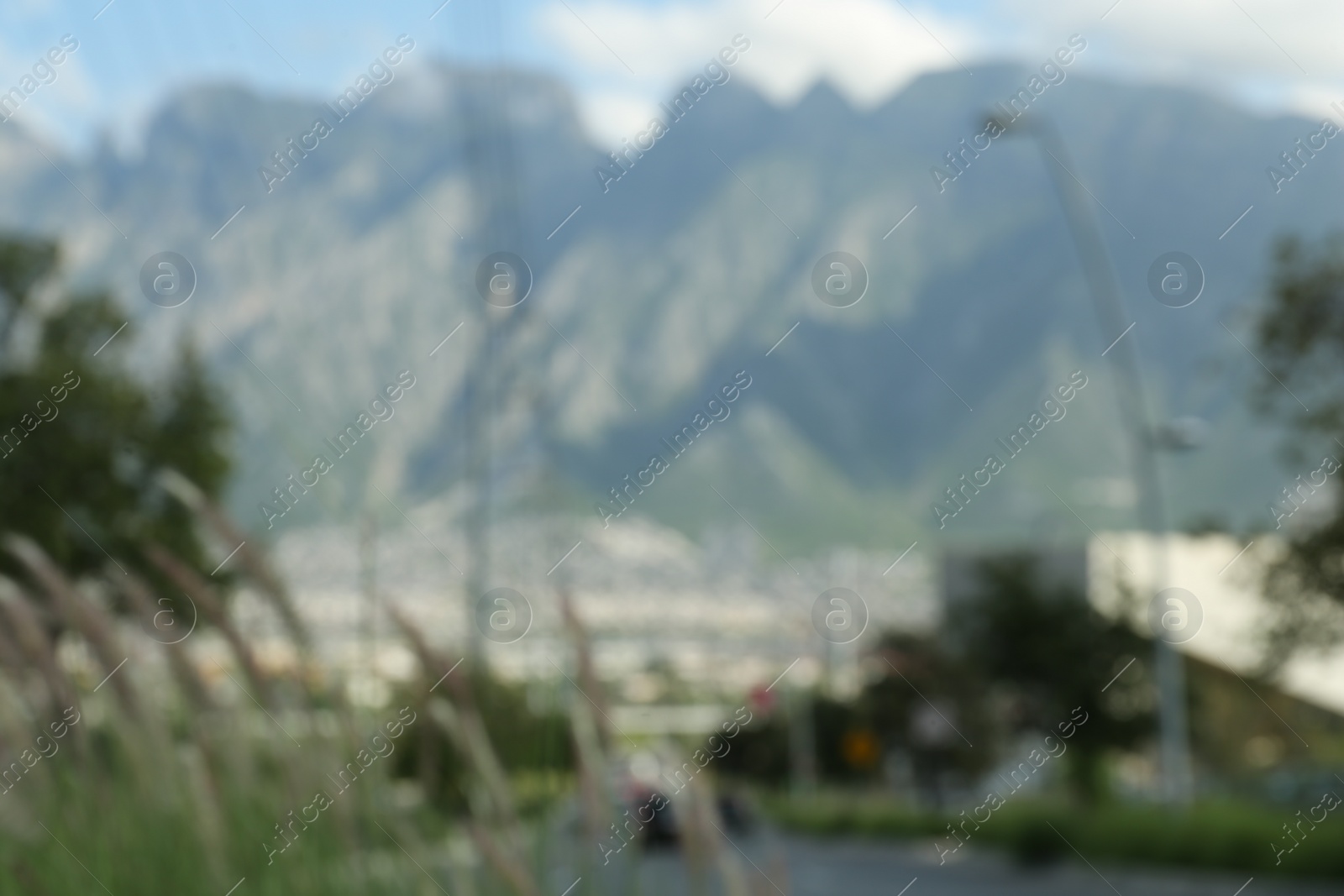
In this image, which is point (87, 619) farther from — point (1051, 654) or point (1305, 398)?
point (1051, 654)

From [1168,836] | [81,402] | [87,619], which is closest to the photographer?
[87,619]

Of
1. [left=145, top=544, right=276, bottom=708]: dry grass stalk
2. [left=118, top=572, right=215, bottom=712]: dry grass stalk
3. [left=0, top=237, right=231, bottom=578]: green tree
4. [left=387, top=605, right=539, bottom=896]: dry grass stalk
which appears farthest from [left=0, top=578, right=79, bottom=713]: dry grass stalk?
[left=0, top=237, right=231, bottom=578]: green tree

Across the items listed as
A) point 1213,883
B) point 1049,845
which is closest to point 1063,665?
point 1049,845

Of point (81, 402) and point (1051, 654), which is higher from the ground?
point (81, 402)

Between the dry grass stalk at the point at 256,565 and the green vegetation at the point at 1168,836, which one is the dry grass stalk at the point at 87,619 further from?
the green vegetation at the point at 1168,836

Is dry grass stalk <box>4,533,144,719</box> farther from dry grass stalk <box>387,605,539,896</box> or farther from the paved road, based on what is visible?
the paved road

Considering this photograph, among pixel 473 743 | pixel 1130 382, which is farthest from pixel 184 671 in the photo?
pixel 1130 382
